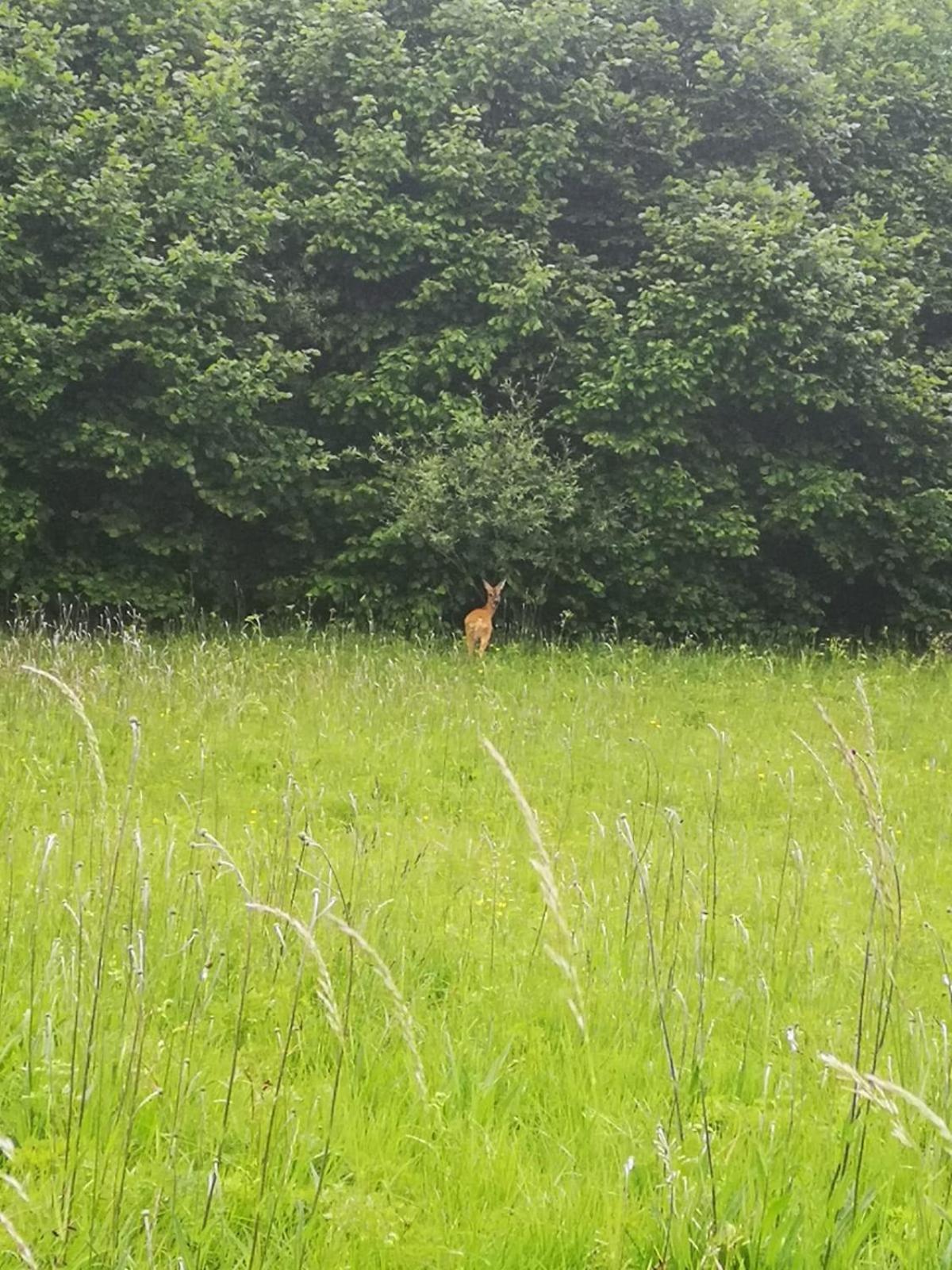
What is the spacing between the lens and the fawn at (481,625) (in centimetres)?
1126

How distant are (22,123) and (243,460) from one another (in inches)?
154

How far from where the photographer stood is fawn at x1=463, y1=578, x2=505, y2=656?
11258 mm

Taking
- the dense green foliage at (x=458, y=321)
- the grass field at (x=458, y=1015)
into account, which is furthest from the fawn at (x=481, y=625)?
the grass field at (x=458, y=1015)

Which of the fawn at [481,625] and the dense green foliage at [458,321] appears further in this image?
the dense green foliage at [458,321]

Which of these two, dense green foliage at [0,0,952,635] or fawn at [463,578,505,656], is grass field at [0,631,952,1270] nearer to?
fawn at [463,578,505,656]

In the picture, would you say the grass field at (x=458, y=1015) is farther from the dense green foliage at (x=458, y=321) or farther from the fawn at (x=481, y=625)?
the dense green foliage at (x=458, y=321)

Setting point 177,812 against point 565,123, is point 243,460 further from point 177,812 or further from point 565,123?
point 177,812

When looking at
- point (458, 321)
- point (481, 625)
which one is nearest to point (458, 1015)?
point (481, 625)

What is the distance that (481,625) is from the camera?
1131 cm

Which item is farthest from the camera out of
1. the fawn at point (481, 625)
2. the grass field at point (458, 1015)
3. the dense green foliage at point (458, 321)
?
the dense green foliage at point (458, 321)

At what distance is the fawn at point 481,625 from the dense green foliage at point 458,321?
30.1 inches

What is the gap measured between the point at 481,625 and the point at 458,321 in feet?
13.4

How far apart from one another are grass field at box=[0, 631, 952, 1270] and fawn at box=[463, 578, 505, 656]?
4236mm

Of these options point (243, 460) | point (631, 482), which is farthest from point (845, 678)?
point (243, 460)
